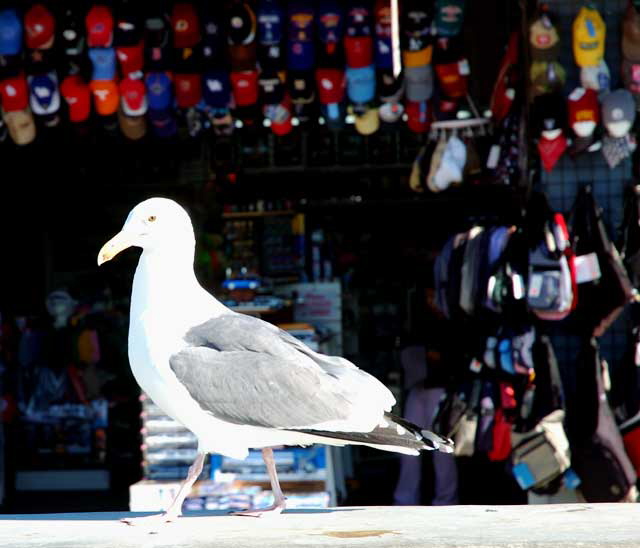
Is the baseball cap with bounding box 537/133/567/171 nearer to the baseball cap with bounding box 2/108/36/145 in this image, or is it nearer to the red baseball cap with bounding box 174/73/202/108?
the red baseball cap with bounding box 174/73/202/108

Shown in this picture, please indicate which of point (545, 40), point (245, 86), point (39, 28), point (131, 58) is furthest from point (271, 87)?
point (545, 40)

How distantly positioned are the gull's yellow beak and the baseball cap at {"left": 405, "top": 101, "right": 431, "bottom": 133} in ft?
11.3

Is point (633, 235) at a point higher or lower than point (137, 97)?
lower

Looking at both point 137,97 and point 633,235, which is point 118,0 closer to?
point 137,97

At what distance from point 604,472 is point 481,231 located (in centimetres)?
123

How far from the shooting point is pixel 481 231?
5.06 metres

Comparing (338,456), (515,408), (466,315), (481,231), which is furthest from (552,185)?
(338,456)

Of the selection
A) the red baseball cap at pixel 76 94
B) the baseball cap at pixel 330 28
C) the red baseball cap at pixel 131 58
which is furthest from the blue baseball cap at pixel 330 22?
the red baseball cap at pixel 76 94

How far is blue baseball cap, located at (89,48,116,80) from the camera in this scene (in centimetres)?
595

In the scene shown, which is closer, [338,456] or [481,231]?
[481,231]

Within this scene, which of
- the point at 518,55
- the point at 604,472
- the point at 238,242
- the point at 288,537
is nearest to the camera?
the point at 288,537

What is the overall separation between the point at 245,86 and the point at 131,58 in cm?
66

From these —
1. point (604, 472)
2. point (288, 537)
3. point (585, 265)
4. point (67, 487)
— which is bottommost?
point (67, 487)

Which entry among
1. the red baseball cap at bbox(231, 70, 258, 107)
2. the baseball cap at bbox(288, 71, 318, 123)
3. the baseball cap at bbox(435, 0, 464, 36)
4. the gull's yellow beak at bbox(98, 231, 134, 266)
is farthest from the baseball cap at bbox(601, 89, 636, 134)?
the gull's yellow beak at bbox(98, 231, 134, 266)
